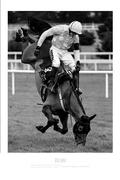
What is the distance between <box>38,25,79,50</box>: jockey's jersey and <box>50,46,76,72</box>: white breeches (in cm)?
7

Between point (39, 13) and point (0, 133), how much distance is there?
6.23ft

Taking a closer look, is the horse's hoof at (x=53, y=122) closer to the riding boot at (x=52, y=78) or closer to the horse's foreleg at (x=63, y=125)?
the horse's foreleg at (x=63, y=125)

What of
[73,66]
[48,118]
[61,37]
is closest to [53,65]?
[73,66]

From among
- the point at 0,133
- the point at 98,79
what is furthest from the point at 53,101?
the point at 98,79

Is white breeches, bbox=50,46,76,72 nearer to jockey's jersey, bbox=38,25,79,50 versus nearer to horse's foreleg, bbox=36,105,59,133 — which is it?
jockey's jersey, bbox=38,25,79,50

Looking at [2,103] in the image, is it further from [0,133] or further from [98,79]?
[98,79]

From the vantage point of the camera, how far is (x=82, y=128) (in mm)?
10531

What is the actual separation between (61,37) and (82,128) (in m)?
1.32

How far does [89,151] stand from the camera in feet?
35.9

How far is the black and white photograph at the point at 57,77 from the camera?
10695mm

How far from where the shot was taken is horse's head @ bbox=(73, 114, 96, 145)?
1049cm

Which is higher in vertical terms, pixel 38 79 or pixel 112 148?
pixel 38 79

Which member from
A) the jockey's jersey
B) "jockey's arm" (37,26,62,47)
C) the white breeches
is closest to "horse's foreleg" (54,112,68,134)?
the white breeches
